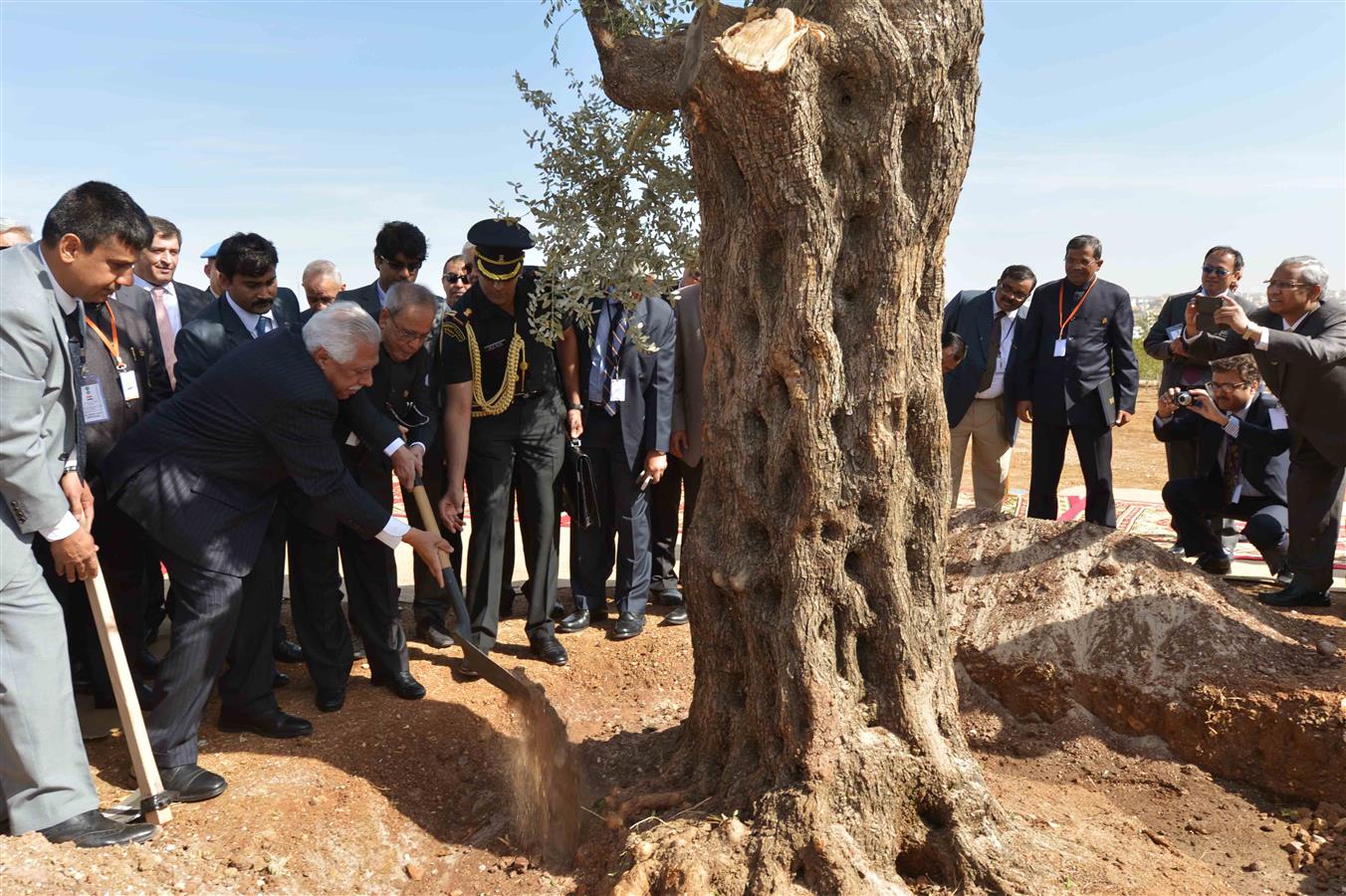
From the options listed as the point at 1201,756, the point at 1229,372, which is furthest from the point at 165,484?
the point at 1229,372

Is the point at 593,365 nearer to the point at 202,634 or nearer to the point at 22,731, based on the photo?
the point at 202,634

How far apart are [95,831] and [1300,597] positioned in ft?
20.2

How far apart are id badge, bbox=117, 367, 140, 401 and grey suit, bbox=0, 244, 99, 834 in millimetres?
1167

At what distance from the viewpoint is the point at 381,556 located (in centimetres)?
481

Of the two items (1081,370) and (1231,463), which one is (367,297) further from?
(1231,463)

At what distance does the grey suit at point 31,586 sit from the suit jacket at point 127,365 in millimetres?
932

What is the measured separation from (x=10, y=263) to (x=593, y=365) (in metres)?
2.90

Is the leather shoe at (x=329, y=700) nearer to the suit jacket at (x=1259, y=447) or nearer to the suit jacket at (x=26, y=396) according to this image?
the suit jacket at (x=26, y=396)

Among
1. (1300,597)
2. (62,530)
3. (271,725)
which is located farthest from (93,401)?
(1300,597)

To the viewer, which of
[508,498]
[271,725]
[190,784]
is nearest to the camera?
[190,784]

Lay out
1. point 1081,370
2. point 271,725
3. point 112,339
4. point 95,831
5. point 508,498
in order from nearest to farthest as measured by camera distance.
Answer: point 95,831
point 271,725
point 112,339
point 508,498
point 1081,370

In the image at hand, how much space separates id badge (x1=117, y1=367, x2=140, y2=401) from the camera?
15.1 feet

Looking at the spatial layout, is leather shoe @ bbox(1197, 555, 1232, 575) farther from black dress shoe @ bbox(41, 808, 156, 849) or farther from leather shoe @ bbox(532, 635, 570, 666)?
Answer: black dress shoe @ bbox(41, 808, 156, 849)

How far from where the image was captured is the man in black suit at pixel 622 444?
5.62 meters
